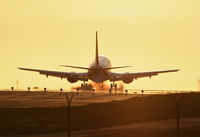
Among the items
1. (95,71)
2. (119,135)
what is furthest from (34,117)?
(95,71)

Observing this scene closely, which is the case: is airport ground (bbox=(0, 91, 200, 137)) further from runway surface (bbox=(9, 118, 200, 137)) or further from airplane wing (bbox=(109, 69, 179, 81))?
airplane wing (bbox=(109, 69, 179, 81))

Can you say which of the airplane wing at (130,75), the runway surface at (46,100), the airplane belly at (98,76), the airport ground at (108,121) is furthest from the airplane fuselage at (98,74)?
the airport ground at (108,121)

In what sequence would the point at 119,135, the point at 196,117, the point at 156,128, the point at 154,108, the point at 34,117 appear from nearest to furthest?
the point at 119,135
the point at 156,128
the point at 34,117
the point at 196,117
the point at 154,108

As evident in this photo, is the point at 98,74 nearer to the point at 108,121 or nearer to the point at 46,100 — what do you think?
the point at 46,100

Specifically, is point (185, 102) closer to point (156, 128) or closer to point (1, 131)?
point (156, 128)

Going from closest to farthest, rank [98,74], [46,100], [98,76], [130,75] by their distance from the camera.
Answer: [46,100] < [98,76] < [98,74] < [130,75]

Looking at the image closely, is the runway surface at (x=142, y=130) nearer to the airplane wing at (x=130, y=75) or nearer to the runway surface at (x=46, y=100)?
the runway surface at (x=46, y=100)

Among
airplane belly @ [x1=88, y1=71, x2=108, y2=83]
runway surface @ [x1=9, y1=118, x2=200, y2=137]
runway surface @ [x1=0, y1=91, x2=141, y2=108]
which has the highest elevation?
airplane belly @ [x1=88, y1=71, x2=108, y2=83]

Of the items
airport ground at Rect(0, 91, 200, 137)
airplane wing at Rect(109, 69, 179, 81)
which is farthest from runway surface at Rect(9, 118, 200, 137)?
airplane wing at Rect(109, 69, 179, 81)

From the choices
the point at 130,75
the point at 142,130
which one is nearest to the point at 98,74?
the point at 130,75

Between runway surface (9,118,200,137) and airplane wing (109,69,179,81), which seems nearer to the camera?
runway surface (9,118,200,137)

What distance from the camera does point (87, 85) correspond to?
193 metres

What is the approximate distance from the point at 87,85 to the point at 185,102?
95.4 metres

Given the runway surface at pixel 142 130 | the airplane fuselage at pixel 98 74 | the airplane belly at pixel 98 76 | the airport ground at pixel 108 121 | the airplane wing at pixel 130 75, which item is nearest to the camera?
Result: the runway surface at pixel 142 130
